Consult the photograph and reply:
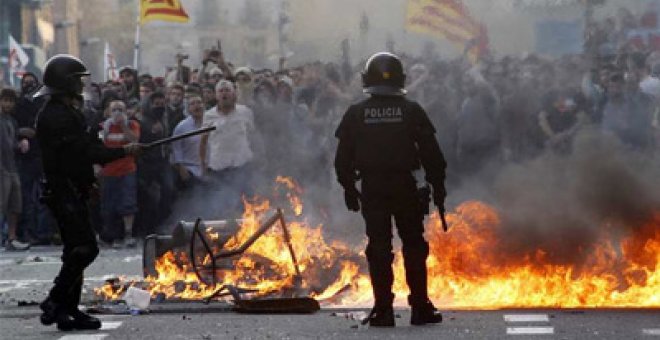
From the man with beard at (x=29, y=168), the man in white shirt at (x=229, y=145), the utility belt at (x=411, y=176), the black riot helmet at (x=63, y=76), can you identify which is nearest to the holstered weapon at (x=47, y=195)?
the black riot helmet at (x=63, y=76)

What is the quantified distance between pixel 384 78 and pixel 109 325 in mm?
2273

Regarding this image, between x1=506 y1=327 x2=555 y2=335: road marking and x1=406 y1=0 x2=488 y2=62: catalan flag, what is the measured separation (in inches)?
271

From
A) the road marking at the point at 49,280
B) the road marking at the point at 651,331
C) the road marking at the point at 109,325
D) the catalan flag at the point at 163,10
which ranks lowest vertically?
the road marking at the point at 49,280

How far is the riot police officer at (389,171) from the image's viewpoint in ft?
39.5

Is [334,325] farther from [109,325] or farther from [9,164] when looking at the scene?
[9,164]

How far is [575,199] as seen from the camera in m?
14.4

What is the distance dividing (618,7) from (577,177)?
354cm

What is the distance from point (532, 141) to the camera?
19.4m

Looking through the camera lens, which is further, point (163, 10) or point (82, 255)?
point (163, 10)

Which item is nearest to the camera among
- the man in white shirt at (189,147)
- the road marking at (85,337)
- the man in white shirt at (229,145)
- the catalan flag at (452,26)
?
the road marking at (85,337)

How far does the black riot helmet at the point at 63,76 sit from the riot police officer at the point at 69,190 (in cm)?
11

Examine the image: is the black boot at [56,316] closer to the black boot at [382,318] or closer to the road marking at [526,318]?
the black boot at [382,318]

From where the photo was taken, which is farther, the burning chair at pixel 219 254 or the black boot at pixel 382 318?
the burning chair at pixel 219 254

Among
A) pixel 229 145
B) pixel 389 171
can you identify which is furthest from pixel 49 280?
pixel 389 171
